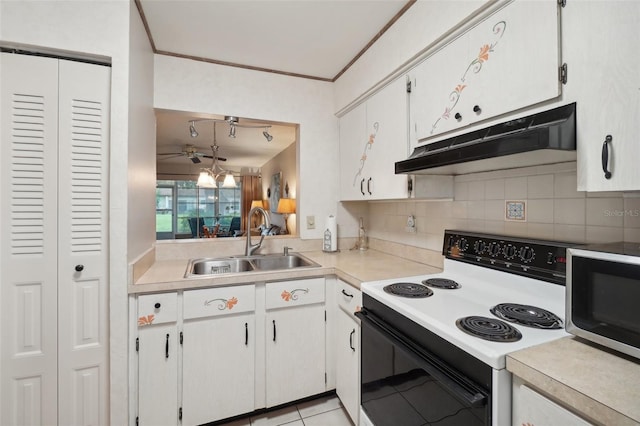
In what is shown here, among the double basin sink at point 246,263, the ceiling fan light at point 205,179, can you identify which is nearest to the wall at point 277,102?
the double basin sink at point 246,263

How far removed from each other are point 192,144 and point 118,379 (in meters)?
4.50

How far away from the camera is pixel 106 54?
139cm

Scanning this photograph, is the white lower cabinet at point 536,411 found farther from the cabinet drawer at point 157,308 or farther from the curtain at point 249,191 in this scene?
the curtain at point 249,191

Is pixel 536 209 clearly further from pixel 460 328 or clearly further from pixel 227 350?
pixel 227 350

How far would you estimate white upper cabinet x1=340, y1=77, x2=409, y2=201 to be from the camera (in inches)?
64.6

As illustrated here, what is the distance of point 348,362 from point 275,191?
179 inches

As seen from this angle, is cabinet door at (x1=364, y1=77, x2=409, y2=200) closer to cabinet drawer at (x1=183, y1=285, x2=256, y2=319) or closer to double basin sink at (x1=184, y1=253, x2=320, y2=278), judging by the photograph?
double basin sink at (x1=184, y1=253, x2=320, y2=278)

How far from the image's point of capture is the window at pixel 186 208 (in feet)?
23.4

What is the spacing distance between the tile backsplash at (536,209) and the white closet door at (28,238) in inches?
79.6


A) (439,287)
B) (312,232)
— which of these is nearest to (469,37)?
(439,287)

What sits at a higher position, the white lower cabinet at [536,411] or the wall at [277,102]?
the wall at [277,102]

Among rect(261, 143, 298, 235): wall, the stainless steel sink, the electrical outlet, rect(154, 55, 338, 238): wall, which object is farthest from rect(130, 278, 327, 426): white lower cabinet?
rect(261, 143, 298, 235): wall

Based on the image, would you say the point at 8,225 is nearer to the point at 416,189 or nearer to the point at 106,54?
the point at 106,54

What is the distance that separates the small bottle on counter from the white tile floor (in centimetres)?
114
